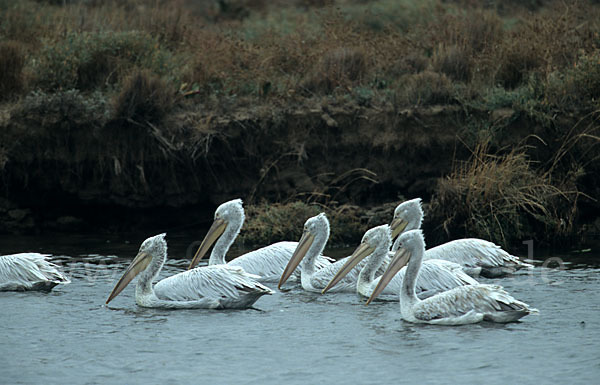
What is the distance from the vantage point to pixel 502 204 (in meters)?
11.7

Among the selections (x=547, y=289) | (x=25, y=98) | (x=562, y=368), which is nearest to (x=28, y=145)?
(x=25, y=98)

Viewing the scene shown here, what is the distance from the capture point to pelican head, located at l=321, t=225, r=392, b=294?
29.7ft

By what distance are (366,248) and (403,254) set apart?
855mm

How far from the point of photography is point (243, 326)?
7.77 metres

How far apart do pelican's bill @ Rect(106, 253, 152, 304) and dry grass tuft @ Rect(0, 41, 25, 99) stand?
683cm

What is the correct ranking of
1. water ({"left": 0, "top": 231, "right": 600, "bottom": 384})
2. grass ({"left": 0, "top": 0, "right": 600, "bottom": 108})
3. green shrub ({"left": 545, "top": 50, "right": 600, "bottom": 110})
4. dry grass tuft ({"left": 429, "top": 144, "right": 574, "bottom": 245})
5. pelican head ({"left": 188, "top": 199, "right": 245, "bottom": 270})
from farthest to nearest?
grass ({"left": 0, "top": 0, "right": 600, "bottom": 108}), green shrub ({"left": 545, "top": 50, "right": 600, "bottom": 110}), dry grass tuft ({"left": 429, "top": 144, "right": 574, "bottom": 245}), pelican head ({"left": 188, "top": 199, "right": 245, "bottom": 270}), water ({"left": 0, "top": 231, "right": 600, "bottom": 384})

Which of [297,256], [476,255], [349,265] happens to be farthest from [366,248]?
[476,255]

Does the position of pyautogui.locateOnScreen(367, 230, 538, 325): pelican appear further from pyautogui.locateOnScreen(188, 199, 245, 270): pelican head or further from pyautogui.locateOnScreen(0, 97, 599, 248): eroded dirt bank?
pyautogui.locateOnScreen(0, 97, 599, 248): eroded dirt bank

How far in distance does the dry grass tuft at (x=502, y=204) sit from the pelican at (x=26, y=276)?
17.2ft

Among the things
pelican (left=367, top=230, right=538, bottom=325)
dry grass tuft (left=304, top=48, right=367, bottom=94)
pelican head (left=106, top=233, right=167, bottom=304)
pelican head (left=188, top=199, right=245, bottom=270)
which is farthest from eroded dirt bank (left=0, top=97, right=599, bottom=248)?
pelican (left=367, top=230, right=538, bottom=325)

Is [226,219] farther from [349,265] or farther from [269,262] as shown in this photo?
[349,265]

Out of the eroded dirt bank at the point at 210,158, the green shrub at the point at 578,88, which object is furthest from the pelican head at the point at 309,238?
the green shrub at the point at 578,88

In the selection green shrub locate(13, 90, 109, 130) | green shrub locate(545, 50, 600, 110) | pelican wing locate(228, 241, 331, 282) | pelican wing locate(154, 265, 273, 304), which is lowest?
pelican wing locate(228, 241, 331, 282)

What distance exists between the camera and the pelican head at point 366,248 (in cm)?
906
